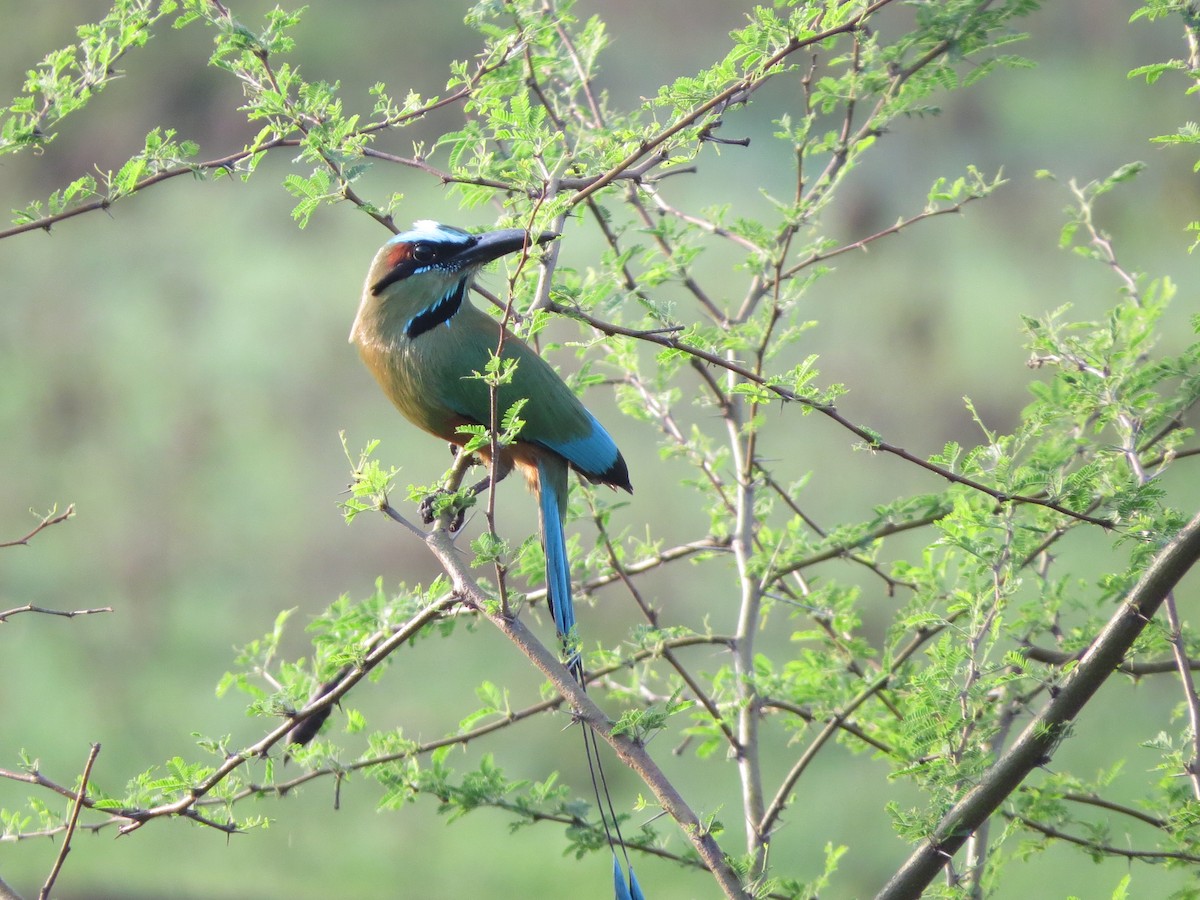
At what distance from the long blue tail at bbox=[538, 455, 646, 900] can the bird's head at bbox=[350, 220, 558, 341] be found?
253 millimetres

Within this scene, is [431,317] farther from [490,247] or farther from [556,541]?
[556,541]

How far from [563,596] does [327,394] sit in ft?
7.46

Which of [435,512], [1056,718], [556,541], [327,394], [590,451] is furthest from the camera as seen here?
[327,394]

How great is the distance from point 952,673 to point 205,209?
3157 mm

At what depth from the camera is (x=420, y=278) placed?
1.60 metres

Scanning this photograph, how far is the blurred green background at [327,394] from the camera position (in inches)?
117

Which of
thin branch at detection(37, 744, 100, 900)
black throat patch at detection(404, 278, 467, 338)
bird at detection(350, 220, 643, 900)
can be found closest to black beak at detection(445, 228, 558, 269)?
bird at detection(350, 220, 643, 900)

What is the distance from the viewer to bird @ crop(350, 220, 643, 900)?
1529 mm

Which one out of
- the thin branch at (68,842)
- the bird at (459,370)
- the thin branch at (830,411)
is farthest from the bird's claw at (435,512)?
the thin branch at (68,842)

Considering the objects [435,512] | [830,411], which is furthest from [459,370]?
[830,411]

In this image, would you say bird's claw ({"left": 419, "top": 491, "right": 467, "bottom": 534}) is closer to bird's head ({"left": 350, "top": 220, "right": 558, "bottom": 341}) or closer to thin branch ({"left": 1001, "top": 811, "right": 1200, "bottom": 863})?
bird's head ({"left": 350, "top": 220, "right": 558, "bottom": 341})

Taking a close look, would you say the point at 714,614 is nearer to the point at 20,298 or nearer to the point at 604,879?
the point at 604,879

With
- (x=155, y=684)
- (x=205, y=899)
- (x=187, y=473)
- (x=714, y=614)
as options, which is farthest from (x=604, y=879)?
(x=187, y=473)

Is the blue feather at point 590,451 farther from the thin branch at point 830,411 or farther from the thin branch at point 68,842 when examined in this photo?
the thin branch at point 68,842
